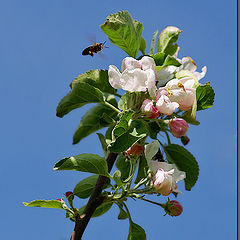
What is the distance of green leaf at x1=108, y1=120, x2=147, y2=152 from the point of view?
1.22 meters

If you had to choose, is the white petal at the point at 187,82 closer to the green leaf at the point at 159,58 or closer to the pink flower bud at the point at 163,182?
the green leaf at the point at 159,58

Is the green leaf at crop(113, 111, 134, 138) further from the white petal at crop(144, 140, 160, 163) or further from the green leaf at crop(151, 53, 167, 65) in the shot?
the green leaf at crop(151, 53, 167, 65)

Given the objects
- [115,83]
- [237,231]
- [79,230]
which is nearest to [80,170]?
[79,230]

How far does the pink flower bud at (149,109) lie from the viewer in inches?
50.9

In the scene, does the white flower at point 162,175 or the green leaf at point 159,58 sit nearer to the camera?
the white flower at point 162,175

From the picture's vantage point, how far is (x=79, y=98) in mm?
1514

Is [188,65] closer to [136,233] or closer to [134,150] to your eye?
[134,150]

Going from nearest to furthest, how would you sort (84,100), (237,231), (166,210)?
(166,210) < (84,100) < (237,231)

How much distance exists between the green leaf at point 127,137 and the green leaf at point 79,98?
0.28 meters

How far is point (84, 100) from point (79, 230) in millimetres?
540

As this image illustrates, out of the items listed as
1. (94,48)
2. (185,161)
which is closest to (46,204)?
(185,161)

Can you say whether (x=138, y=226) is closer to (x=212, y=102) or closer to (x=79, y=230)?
(x=79, y=230)

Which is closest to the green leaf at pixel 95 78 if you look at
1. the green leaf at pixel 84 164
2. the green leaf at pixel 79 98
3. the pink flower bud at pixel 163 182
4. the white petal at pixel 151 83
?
the green leaf at pixel 79 98

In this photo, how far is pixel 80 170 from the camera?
4.21ft
